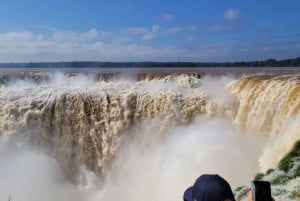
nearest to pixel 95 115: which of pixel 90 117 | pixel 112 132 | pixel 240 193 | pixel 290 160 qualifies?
pixel 90 117

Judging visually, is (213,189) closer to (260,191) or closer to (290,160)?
(260,191)

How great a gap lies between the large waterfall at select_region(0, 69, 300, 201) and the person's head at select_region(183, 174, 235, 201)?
18.4 metres

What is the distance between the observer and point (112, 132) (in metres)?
27.4

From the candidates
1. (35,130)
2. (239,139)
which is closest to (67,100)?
(35,130)

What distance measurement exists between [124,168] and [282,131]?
11200 millimetres

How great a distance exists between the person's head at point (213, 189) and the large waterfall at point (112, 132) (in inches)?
726

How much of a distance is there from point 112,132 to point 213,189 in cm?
2412

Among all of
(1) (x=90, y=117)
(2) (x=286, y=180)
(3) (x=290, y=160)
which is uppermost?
(3) (x=290, y=160)

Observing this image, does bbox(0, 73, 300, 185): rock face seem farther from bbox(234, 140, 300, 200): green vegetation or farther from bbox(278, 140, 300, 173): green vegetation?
bbox(234, 140, 300, 200): green vegetation

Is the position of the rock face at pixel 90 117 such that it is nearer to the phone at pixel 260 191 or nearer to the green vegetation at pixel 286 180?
the green vegetation at pixel 286 180

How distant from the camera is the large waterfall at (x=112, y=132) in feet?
78.6

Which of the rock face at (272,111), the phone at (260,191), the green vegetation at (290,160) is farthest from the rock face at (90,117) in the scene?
the phone at (260,191)

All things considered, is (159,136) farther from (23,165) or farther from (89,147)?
(23,165)

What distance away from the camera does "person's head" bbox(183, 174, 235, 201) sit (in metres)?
3.47
